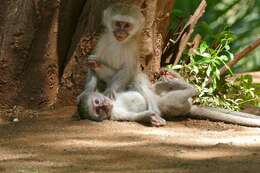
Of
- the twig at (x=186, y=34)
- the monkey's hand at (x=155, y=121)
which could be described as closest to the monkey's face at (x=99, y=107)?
the monkey's hand at (x=155, y=121)

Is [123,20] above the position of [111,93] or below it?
above

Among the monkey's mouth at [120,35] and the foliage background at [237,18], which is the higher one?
the foliage background at [237,18]

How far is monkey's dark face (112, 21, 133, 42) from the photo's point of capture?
23.3 feet

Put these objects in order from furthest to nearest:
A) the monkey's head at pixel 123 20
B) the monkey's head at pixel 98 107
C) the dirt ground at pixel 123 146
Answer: the monkey's head at pixel 123 20 < the monkey's head at pixel 98 107 < the dirt ground at pixel 123 146

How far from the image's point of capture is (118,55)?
23.9 feet

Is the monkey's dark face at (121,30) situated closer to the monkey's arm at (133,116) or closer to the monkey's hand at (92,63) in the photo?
the monkey's hand at (92,63)

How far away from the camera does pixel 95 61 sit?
283 inches

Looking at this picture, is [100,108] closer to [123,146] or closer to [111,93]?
[111,93]

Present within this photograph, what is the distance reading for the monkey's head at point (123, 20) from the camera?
711cm

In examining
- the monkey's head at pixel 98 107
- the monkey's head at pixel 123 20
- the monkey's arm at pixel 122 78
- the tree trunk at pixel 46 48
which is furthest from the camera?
the tree trunk at pixel 46 48

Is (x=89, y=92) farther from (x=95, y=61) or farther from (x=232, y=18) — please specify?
(x=232, y=18)

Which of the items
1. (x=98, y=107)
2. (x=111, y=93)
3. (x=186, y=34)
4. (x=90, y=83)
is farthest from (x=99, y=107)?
(x=186, y=34)

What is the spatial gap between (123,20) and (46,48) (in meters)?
1.04

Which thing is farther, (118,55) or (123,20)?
(118,55)
